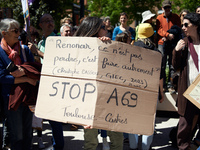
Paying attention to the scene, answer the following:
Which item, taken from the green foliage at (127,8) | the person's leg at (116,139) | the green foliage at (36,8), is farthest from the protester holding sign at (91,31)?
the green foliage at (127,8)

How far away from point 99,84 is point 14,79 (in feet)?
3.76

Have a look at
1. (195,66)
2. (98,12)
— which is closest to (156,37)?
(195,66)

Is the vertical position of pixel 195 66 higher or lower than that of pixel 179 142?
higher

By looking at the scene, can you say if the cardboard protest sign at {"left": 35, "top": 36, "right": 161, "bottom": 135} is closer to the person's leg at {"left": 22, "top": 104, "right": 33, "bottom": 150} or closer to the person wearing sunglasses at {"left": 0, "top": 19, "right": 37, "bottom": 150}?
the person wearing sunglasses at {"left": 0, "top": 19, "right": 37, "bottom": 150}

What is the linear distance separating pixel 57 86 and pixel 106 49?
58 centimetres

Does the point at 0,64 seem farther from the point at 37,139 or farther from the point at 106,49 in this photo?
the point at 37,139

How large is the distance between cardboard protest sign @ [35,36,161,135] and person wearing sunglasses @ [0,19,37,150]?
57 cm

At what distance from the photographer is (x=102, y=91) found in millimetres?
2305

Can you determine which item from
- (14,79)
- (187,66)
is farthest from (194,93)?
(14,79)

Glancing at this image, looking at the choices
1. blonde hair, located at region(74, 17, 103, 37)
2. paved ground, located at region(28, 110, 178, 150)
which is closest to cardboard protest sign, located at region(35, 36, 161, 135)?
blonde hair, located at region(74, 17, 103, 37)

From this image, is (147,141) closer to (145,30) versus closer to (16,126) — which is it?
(145,30)

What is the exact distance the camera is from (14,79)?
291 centimetres

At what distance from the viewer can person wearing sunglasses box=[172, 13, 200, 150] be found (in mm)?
3506

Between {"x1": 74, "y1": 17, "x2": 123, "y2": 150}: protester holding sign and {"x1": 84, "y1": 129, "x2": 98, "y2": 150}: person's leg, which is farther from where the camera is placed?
{"x1": 84, "y1": 129, "x2": 98, "y2": 150}: person's leg
